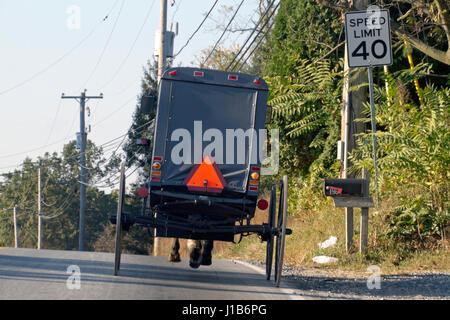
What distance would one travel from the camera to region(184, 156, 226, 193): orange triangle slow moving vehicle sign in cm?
1107

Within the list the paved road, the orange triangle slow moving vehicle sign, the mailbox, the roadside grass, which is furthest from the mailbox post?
the orange triangle slow moving vehicle sign

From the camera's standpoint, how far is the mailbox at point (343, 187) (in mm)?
14461

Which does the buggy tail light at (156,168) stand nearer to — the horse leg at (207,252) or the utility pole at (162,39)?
the horse leg at (207,252)

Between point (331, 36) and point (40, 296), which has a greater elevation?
point (331, 36)

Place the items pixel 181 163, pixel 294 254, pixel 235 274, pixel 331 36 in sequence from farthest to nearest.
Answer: pixel 331 36, pixel 294 254, pixel 235 274, pixel 181 163

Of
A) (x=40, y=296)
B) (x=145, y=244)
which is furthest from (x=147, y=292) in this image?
(x=145, y=244)

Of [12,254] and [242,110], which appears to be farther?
[12,254]

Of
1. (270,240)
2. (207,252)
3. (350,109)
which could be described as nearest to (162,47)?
(350,109)

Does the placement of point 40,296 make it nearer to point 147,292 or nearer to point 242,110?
point 147,292

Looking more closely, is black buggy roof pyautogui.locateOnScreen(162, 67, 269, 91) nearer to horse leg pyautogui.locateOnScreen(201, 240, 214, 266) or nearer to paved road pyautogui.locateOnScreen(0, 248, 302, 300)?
horse leg pyautogui.locateOnScreen(201, 240, 214, 266)

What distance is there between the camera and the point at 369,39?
44.1 ft
